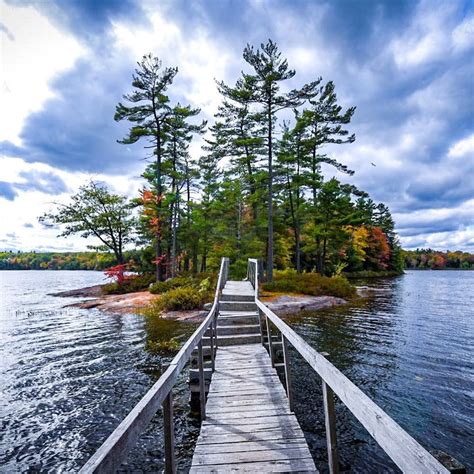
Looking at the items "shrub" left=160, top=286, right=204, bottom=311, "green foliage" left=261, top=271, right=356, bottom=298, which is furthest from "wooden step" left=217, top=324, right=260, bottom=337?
"green foliage" left=261, top=271, right=356, bottom=298

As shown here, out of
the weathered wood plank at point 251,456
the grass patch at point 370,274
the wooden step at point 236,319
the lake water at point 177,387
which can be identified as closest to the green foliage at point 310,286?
the lake water at point 177,387

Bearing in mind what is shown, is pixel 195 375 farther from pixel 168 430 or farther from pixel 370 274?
pixel 370 274

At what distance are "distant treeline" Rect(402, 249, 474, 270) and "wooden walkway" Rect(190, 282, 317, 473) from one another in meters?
94.0

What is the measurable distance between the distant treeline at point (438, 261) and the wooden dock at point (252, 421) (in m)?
94.2

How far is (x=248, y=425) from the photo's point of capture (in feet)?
12.9

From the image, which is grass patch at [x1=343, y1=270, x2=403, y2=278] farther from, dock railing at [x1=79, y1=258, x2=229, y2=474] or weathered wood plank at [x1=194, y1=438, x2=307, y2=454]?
dock railing at [x1=79, y1=258, x2=229, y2=474]

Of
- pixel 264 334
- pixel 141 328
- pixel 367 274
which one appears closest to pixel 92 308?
pixel 141 328

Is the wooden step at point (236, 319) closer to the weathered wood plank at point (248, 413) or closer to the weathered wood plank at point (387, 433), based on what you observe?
the weathered wood plank at point (248, 413)

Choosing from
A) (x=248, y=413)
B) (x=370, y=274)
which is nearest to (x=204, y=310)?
(x=248, y=413)

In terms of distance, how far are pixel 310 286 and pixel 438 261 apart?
3459 inches

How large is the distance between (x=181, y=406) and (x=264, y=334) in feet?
10.9

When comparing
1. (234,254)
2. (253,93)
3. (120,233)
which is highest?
(253,93)

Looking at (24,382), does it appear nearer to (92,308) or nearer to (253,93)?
(92,308)

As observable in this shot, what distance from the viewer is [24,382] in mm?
7398
